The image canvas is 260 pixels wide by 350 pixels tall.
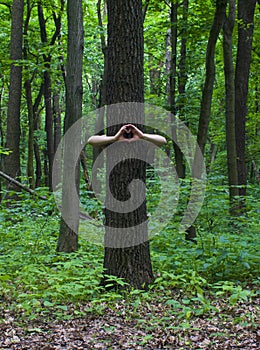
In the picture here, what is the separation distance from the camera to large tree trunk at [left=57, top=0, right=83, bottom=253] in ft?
25.6

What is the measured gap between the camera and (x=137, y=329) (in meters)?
4.62

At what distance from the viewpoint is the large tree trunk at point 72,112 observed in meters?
7.79

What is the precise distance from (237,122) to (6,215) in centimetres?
722

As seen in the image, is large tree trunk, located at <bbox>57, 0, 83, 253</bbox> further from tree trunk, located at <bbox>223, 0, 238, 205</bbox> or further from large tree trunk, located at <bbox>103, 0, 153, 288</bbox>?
tree trunk, located at <bbox>223, 0, 238, 205</bbox>

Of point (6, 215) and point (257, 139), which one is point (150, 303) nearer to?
point (6, 215)

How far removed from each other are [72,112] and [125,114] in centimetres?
232

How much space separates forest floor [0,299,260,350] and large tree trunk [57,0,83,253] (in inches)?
116

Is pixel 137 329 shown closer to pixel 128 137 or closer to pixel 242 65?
pixel 128 137

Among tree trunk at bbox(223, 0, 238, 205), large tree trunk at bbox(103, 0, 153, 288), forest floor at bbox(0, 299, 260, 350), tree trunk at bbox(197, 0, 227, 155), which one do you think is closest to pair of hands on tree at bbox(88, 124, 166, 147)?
large tree trunk at bbox(103, 0, 153, 288)

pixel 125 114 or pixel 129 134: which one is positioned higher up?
pixel 125 114

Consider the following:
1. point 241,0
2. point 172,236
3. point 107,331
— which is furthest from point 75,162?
point 241,0

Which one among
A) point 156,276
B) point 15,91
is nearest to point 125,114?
point 156,276

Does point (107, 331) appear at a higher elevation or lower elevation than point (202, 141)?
lower

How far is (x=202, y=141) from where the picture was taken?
907 cm
